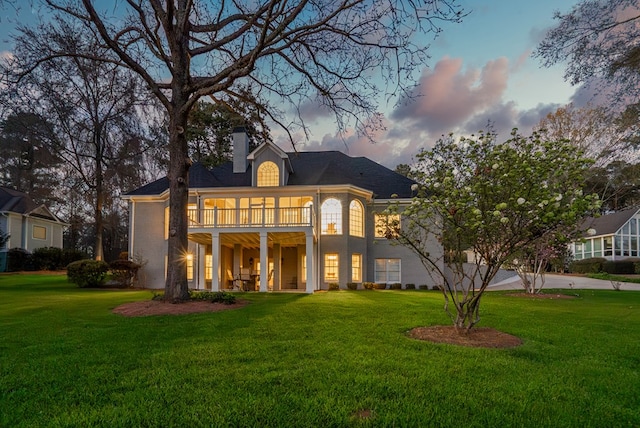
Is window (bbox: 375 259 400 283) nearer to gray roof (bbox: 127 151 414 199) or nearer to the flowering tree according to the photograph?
gray roof (bbox: 127 151 414 199)

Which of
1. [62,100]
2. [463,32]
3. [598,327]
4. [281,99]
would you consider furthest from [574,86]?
[62,100]

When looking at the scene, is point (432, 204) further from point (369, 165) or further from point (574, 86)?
point (369, 165)

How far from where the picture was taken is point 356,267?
744 inches

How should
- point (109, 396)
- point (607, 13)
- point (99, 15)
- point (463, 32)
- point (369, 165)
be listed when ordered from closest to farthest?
point (109, 396) < point (463, 32) < point (99, 15) < point (607, 13) < point (369, 165)

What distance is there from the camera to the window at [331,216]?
18.4 m

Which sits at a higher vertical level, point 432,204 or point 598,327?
point 432,204

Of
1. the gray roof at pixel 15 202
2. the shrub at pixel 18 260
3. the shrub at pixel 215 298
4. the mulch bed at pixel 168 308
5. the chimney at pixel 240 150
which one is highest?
the chimney at pixel 240 150

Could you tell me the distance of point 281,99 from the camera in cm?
1241

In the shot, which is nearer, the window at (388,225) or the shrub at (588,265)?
the window at (388,225)

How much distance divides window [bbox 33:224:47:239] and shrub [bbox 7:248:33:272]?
267cm

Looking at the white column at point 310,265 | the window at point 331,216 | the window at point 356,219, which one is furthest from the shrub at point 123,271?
the window at point 356,219

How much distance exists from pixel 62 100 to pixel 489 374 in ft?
47.4

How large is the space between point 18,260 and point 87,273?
1481 centimetres

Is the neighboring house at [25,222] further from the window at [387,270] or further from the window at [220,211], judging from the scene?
the window at [387,270]
